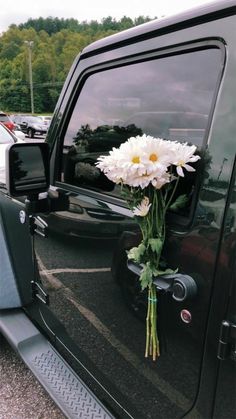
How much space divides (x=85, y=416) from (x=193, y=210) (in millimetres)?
1092

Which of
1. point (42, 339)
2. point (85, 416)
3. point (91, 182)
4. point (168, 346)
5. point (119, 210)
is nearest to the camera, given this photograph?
point (168, 346)

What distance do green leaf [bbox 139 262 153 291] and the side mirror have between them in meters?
0.94

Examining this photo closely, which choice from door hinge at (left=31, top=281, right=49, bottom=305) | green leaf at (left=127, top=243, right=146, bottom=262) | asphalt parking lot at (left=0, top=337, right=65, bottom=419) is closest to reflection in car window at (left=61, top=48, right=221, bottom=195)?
green leaf at (left=127, top=243, right=146, bottom=262)

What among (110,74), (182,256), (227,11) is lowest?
(182,256)

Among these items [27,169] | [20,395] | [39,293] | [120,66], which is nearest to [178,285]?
[120,66]

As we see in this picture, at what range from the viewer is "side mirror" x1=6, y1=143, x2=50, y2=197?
2.11m

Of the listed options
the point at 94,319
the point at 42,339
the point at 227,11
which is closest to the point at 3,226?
the point at 42,339

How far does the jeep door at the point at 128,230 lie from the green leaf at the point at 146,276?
0.06 m

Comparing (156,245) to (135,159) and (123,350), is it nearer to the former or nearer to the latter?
(135,159)

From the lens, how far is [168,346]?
144 cm

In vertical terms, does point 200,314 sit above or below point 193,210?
below

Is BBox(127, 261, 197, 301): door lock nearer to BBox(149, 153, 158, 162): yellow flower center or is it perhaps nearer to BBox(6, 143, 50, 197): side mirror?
BBox(149, 153, 158, 162): yellow flower center

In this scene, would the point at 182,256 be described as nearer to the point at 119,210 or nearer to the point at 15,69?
the point at 119,210

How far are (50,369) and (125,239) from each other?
985 millimetres
